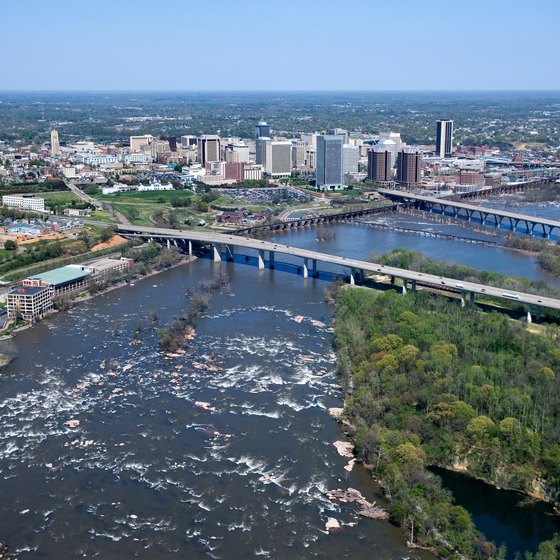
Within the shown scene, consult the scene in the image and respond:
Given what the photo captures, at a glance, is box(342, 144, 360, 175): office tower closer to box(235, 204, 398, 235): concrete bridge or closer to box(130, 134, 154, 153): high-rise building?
box(235, 204, 398, 235): concrete bridge

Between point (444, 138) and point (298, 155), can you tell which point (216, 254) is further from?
point (444, 138)

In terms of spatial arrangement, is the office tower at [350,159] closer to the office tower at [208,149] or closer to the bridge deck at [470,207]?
the bridge deck at [470,207]

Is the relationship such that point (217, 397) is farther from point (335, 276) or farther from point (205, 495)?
point (335, 276)

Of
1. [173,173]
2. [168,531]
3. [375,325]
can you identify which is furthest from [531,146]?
[168,531]

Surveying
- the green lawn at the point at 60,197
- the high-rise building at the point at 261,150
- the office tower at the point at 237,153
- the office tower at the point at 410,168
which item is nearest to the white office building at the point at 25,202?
the green lawn at the point at 60,197

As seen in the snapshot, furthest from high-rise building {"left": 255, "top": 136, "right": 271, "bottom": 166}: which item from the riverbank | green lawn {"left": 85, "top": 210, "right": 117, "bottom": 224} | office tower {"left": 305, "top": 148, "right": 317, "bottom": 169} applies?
the riverbank

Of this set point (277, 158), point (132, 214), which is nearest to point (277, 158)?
point (277, 158)

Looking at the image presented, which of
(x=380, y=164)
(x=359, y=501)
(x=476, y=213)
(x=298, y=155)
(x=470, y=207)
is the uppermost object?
(x=298, y=155)
